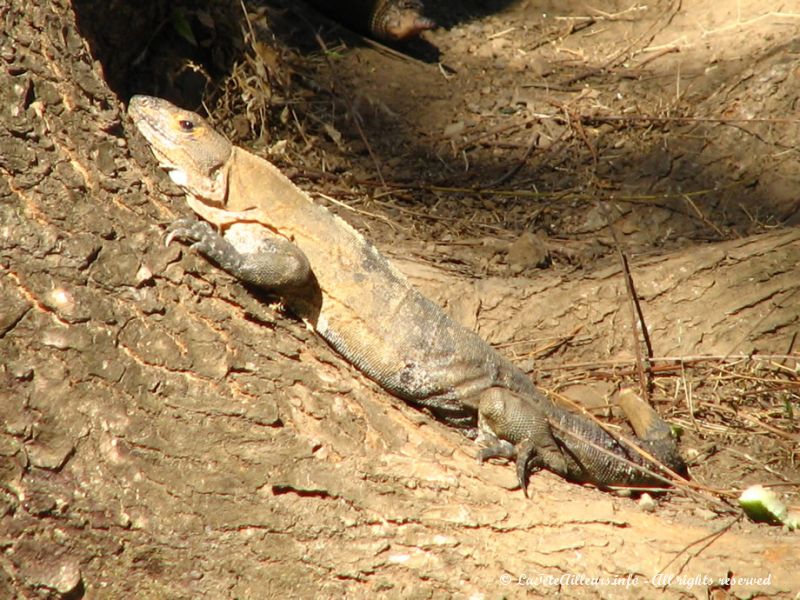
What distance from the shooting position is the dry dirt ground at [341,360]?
253 centimetres

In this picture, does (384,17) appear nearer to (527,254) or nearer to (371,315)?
(527,254)

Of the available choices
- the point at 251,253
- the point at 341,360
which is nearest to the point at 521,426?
the point at 341,360

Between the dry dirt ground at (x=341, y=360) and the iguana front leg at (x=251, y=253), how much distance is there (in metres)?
0.09

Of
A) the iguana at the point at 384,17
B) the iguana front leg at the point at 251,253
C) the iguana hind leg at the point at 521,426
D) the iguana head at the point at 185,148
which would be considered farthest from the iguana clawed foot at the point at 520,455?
the iguana at the point at 384,17

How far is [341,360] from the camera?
3.20 meters

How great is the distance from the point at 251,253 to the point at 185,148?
2.26ft

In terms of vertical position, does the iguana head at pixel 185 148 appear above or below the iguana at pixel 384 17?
above

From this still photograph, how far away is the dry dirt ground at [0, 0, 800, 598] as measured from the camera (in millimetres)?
2529

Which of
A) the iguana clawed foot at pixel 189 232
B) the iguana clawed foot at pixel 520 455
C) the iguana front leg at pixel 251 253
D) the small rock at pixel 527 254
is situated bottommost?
the small rock at pixel 527 254

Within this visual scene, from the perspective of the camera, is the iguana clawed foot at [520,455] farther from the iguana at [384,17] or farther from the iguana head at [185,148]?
the iguana at [384,17]

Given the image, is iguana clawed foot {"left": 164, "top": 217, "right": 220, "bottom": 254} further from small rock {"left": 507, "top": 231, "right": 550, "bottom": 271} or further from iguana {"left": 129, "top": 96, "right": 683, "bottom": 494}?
small rock {"left": 507, "top": 231, "right": 550, "bottom": 271}

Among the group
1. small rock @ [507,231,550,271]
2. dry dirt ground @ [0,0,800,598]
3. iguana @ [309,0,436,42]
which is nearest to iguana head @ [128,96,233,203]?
dry dirt ground @ [0,0,800,598]

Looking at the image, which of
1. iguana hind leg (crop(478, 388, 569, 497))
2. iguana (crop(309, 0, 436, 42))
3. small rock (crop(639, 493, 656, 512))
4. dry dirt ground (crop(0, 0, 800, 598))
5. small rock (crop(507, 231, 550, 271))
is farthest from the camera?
iguana (crop(309, 0, 436, 42))

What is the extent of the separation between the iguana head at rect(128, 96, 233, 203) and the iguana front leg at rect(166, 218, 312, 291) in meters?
0.23
